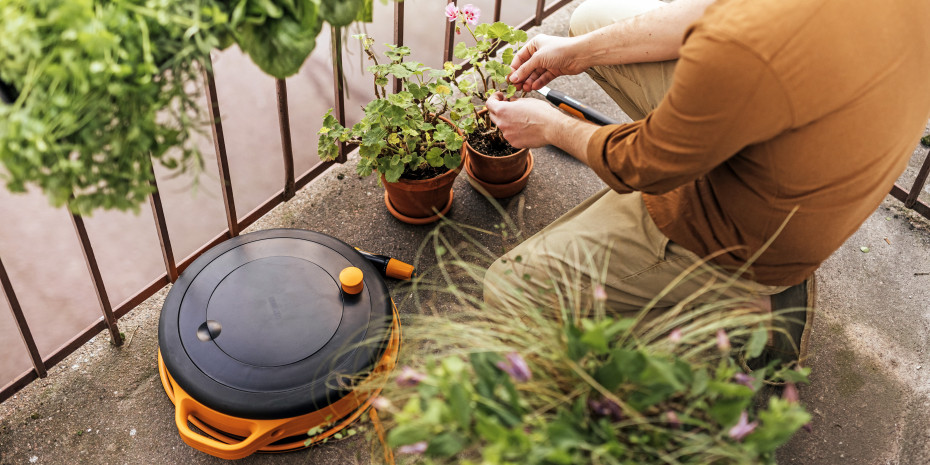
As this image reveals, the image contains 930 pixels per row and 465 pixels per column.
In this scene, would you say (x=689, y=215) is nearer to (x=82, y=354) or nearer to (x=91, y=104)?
(x=91, y=104)

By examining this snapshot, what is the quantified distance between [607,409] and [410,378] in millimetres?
254

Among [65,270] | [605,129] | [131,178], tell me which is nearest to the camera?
[131,178]

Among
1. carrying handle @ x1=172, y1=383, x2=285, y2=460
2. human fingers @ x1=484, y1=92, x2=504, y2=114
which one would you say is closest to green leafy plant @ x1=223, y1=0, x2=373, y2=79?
human fingers @ x1=484, y1=92, x2=504, y2=114

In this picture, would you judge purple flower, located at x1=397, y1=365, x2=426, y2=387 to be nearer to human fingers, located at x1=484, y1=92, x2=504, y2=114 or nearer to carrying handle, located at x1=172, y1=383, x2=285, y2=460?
carrying handle, located at x1=172, y1=383, x2=285, y2=460

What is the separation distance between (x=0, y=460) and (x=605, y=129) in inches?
61.8

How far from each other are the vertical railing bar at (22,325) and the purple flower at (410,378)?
109 centimetres

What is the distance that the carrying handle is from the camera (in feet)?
4.92

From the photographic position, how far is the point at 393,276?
1901 millimetres

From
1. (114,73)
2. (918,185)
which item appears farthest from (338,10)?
(918,185)

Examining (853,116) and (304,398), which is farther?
(304,398)

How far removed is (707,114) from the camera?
44.1 inches

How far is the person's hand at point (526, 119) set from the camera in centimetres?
159

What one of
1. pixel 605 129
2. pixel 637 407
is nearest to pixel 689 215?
pixel 605 129

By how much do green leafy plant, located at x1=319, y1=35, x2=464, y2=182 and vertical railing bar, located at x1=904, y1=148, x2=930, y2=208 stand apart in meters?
1.41
